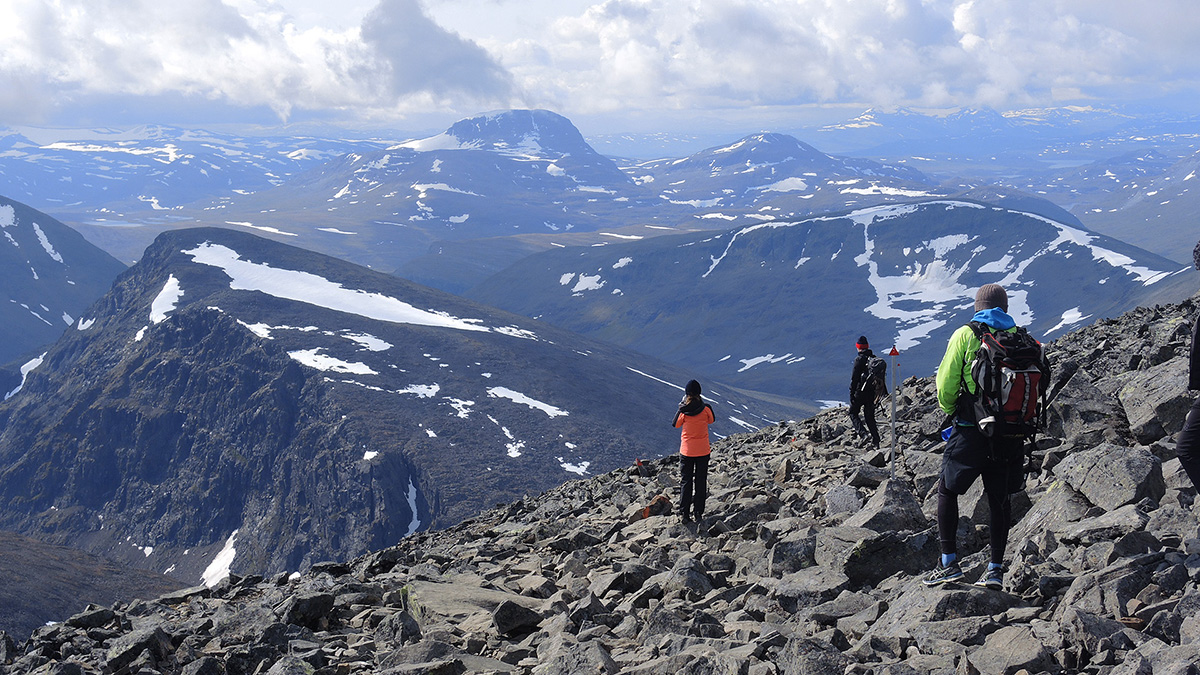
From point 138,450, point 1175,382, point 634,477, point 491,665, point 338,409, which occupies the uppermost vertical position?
point 1175,382

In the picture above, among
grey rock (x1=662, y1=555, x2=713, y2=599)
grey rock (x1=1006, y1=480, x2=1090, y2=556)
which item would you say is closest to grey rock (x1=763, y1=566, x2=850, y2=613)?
grey rock (x1=662, y1=555, x2=713, y2=599)

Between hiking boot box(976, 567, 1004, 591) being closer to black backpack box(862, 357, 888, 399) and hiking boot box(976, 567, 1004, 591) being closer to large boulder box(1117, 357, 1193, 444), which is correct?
large boulder box(1117, 357, 1193, 444)

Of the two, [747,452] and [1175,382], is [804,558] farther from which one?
[747,452]

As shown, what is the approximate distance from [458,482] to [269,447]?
51.2m

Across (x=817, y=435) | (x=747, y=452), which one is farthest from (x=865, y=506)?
(x=747, y=452)

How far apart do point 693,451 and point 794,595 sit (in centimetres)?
632

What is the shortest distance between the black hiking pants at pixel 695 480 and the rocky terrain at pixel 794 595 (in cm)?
38

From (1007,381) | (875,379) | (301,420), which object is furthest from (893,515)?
(301,420)

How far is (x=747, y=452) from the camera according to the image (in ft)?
90.6

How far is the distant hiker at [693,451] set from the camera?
1645 centimetres

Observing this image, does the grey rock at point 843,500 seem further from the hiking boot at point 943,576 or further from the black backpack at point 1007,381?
the black backpack at point 1007,381

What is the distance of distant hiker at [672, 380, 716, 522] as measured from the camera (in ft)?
54.0

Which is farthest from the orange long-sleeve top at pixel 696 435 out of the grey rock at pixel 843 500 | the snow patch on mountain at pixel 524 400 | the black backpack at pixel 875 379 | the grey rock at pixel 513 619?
the snow patch on mountain at pixel 524 400

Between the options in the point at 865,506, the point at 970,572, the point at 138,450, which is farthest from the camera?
the point at 138,450
